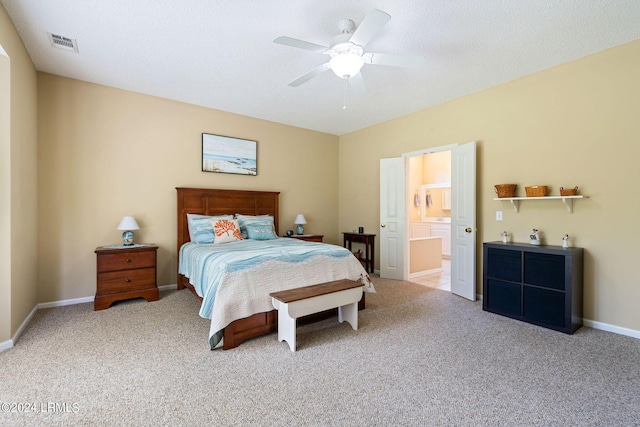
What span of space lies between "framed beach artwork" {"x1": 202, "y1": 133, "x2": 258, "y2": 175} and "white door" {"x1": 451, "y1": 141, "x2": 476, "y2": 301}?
129 inches

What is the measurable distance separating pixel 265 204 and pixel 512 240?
12.3 feet

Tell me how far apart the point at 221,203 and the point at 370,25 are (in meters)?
3.49

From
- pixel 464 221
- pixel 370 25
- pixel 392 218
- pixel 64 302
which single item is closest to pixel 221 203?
pixel 64 302

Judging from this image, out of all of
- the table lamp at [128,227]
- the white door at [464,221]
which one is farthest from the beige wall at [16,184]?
the white door at [464,221]

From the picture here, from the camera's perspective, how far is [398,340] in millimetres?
2709

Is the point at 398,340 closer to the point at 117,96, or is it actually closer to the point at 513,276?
the point at 513,276

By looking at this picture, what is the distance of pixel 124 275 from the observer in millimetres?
3623

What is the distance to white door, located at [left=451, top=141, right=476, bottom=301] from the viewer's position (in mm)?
3963

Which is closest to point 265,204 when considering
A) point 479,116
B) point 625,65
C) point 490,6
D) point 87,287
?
point 87,287

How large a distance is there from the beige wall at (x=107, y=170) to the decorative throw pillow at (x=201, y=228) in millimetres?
383

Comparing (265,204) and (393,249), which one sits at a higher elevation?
(265,204)

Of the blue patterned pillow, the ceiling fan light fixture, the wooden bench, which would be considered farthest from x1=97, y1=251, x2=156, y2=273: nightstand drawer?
the ceiling fan light fixture

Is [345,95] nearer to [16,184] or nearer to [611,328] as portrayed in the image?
[16,184]

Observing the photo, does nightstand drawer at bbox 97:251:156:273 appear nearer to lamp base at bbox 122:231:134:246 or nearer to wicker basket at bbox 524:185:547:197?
lamp base at bbox 122:231:134:246
